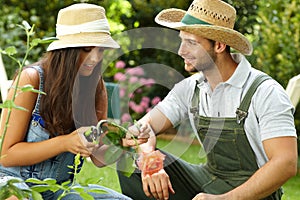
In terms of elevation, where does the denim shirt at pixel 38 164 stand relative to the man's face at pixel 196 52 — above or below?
below

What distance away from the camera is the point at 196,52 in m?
2.88

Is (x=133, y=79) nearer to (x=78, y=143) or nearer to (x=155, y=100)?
(x=155, y=100)

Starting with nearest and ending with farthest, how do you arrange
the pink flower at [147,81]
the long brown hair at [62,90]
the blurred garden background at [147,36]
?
1. the long brown hair at [62,90]
2. the blurred garden background at [147,36]
3. the pink flower at [147,81]

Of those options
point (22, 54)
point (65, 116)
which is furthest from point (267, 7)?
point (65, 116)

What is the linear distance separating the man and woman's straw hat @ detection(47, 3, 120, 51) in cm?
34

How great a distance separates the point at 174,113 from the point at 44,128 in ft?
2.20

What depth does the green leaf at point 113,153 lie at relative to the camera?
2783 millimetres

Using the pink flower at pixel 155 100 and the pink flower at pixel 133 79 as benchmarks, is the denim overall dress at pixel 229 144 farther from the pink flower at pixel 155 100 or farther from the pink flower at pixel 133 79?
the pink flower at pixel 155 100

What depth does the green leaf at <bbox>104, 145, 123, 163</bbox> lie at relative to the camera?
278 centimetres

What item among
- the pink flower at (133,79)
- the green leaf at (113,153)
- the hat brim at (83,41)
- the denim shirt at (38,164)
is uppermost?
the hat brim at (83,41)

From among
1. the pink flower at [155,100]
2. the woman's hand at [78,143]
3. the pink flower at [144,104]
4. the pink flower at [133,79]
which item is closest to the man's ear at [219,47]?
the woman's hand at [78,143]

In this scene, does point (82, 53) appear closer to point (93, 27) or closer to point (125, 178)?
point (93, 27)

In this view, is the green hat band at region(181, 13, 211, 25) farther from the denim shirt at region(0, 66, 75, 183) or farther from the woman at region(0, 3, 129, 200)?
the denim shirt at region(0, 66, 75, 183)

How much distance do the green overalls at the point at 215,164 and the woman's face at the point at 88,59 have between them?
1.69 feet
